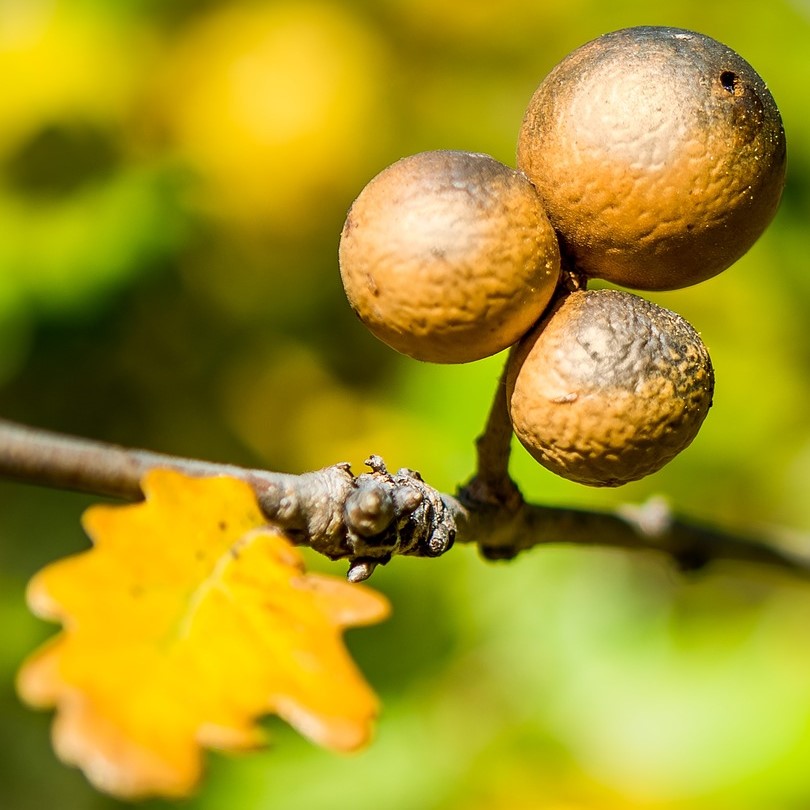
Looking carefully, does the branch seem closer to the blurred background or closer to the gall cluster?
the gall cluster

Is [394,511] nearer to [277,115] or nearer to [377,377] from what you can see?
[377,377]

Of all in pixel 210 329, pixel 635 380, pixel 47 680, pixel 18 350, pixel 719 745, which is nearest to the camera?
pixel 47 680

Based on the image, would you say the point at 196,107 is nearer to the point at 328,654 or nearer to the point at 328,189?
the point at 328,189

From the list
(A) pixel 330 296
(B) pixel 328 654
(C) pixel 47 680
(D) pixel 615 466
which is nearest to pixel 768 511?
(A) pixel 330 296

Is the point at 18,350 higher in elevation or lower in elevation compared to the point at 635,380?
lower

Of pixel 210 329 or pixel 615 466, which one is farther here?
pixel 210 329

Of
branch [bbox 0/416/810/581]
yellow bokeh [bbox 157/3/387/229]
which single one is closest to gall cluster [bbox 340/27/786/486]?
branch [bbox 0/416/810/581]

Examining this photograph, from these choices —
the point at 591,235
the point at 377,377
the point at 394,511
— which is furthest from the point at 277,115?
the point at 394,511
